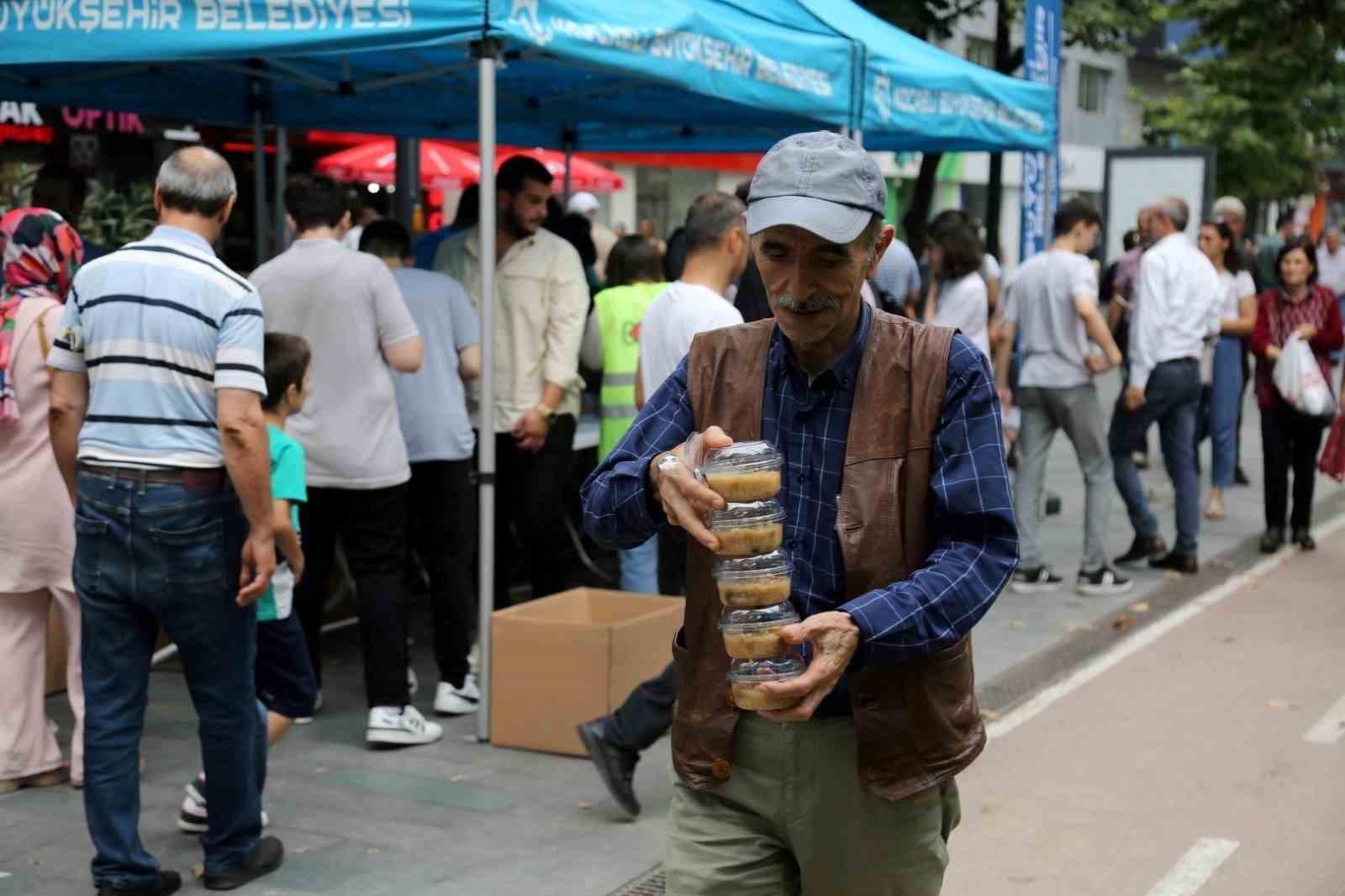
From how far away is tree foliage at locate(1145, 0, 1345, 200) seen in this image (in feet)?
70.1

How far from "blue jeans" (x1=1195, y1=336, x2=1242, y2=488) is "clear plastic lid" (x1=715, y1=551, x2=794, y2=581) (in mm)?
10113

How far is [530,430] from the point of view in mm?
6867

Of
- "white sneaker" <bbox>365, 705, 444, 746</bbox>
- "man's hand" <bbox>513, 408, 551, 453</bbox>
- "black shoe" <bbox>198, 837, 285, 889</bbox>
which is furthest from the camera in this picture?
"man's hand" <bbox>513, 408, 551, 453</bbox>

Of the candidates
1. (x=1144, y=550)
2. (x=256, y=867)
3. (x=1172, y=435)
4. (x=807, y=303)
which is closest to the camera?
(x=807, y=303)

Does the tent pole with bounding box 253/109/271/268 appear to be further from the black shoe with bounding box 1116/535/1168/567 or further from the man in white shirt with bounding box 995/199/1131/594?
the black shoe with bounding box 1116/535/1168/567

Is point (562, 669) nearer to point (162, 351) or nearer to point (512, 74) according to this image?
point (162, 351)

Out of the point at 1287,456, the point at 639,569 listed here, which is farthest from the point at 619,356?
the point at 1287,456

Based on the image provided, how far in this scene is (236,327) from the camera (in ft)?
14.5

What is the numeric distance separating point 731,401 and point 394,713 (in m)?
3.78

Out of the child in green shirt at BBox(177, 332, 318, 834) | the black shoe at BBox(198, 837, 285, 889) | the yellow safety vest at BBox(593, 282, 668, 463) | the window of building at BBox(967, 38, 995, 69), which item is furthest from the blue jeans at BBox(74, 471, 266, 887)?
the window of building at BBox(967, 38, 995, 69)

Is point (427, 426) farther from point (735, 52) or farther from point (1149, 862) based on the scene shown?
point (1149, 862)

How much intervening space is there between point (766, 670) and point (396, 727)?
3951mm

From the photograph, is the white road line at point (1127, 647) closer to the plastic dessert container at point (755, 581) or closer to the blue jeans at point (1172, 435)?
the blue jeans at point (1172, 435)

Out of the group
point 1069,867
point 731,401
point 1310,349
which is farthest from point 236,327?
point 1310,349
